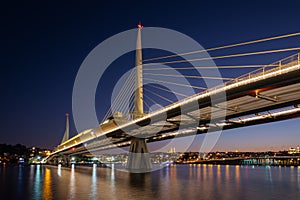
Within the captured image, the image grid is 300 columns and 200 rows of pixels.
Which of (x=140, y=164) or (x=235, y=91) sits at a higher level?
(x=235, y=91)

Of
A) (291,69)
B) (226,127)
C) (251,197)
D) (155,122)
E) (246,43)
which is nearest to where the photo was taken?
(291,69)

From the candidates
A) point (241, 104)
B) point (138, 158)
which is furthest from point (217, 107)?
point (138, 158)

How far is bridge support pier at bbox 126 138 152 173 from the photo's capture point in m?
65.6

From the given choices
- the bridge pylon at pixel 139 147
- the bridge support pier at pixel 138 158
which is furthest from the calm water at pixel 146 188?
the bridge pylon at pixel 139 147

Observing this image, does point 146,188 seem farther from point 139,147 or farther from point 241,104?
point 139,147

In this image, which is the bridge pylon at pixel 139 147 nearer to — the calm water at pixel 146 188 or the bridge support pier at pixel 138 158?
the bridge support pier at pixel 138 158

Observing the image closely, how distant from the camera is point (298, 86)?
31.2 metres

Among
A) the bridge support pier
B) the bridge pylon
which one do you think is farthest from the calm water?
the bridge pylon

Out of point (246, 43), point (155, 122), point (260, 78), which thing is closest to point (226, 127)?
point (155, 122)

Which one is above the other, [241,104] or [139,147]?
[241,104]

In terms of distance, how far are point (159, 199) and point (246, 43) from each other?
1821cm

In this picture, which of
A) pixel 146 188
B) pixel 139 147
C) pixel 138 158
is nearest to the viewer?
pixel 146 188

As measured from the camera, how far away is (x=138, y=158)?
216 feet

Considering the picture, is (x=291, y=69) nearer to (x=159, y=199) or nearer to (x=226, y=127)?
(x=159, y=199)
